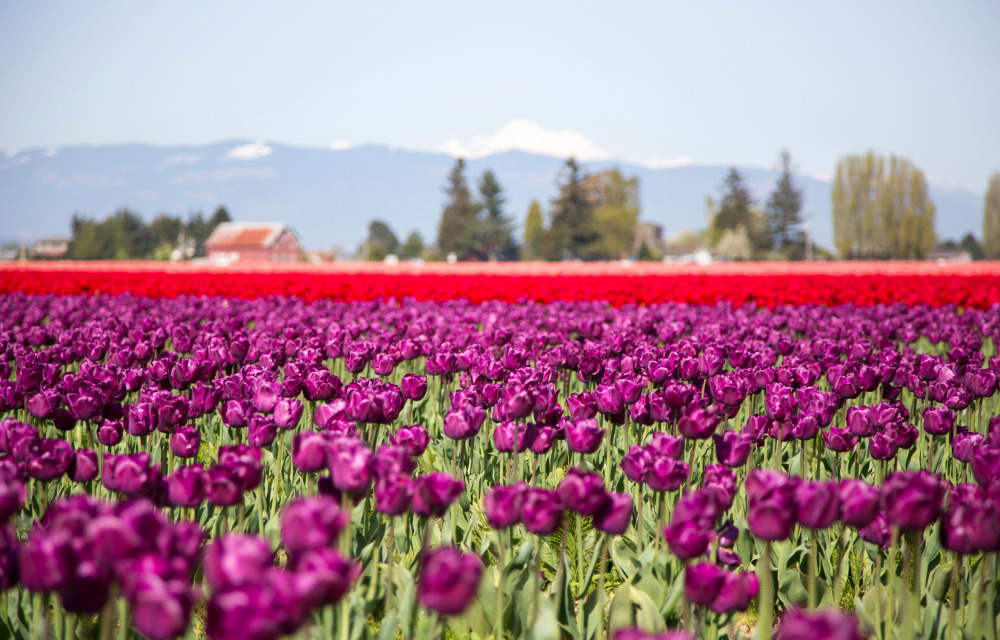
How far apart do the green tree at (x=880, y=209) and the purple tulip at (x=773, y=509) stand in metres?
77.2

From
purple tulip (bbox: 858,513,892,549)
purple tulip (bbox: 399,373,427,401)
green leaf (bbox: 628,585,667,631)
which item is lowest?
green leaf (bbox: 628,585,667,631)

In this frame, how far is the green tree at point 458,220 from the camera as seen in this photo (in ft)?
302

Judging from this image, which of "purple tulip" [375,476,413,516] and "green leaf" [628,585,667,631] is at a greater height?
"purple tulip" [375,476,413,516]

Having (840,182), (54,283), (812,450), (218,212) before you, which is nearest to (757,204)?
(840,182)

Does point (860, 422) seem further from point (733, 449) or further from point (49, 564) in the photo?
point (49, 564)

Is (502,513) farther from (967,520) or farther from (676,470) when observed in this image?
(967,520)

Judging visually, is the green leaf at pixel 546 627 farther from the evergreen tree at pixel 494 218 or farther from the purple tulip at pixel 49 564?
the evergreen tree at pixel 494 218

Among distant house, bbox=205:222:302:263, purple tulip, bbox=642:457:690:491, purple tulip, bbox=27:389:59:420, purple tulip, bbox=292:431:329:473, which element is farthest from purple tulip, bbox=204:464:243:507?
distant house, bbox=205:222:302:263

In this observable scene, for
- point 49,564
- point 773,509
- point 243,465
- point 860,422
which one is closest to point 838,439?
point 860,422

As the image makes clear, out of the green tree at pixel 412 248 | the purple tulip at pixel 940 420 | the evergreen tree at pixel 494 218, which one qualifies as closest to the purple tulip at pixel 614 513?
the purple tulip at pixel 940 420

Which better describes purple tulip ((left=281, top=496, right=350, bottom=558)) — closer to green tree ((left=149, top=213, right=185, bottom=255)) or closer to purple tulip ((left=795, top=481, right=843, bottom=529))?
purple tulip ((left=795, top=481, right=843, bottom=529))

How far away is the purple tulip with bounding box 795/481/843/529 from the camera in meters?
1.81

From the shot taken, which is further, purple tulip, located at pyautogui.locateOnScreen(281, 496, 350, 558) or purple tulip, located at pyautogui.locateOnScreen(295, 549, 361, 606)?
purple tulip, located at pyautogui.locateOnScreen(281, 496, 350, 558)

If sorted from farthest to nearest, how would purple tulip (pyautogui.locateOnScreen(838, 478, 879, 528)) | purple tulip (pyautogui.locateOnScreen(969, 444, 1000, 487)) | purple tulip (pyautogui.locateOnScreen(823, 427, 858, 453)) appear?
purple tulip (pyautogui.locateOnScreen(823, 427, 858, 453)) < purple tulip (pyautogui.locateOnScreen(969, 444, 1000, 487)) < purple tulip (pyautogui.locateOnScreen(838, 478, 879, 528))
